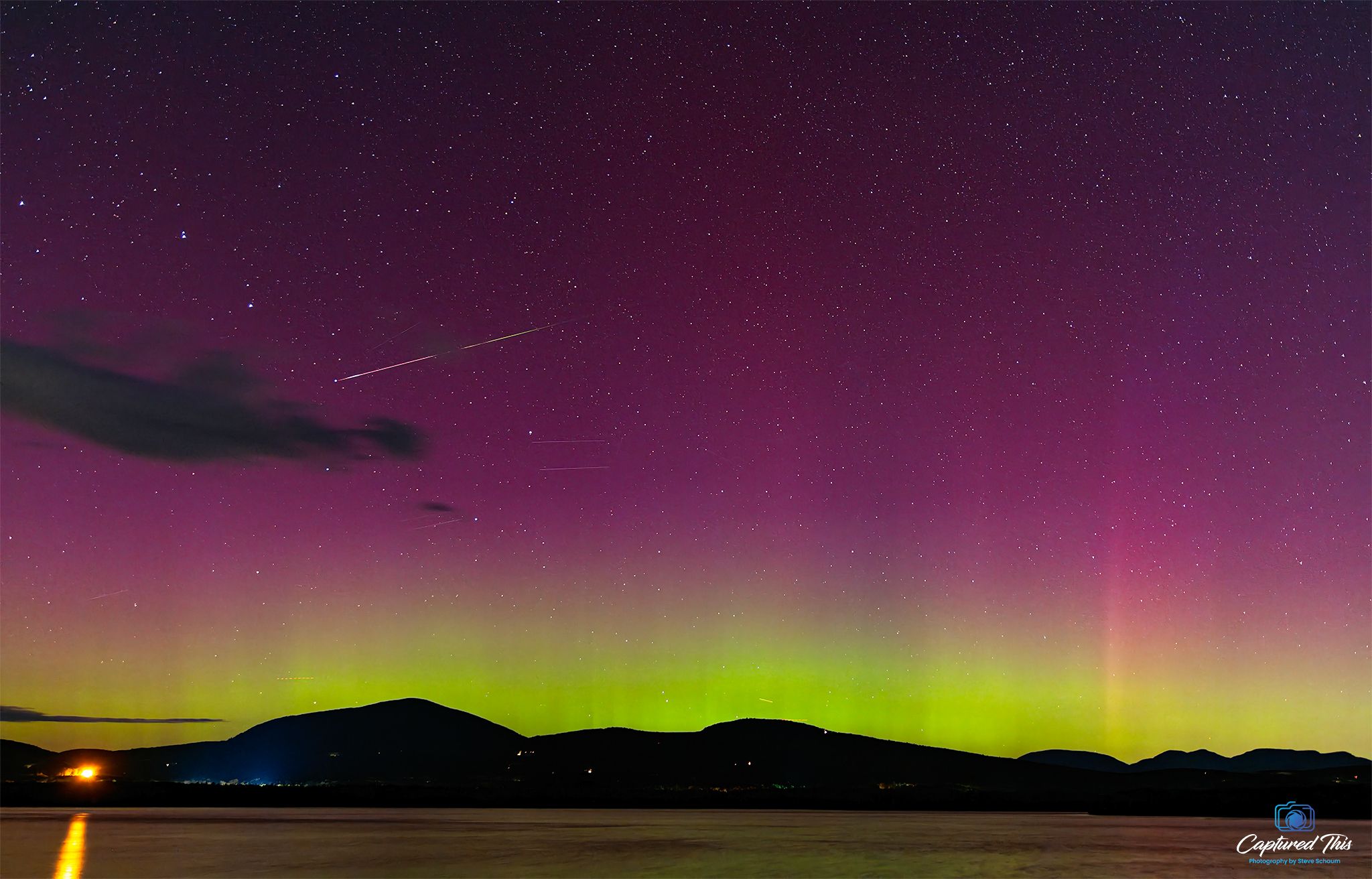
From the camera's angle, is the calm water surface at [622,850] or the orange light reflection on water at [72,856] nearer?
the orange light reflection on water at [72,856]

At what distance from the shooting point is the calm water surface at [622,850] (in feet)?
94.3

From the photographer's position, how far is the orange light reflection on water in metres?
26.1

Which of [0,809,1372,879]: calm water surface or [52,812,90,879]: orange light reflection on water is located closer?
[52,812,90,879]: orange light reflection on water

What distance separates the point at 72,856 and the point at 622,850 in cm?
1662

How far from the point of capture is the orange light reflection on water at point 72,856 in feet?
85.8

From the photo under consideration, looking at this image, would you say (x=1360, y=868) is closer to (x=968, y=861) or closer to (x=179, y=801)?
(x=968, y=861)

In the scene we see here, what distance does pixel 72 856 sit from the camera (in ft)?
105

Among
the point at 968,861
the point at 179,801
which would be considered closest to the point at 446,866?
the point at 968,861

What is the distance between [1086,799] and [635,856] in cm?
14486

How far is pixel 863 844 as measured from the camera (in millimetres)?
40375

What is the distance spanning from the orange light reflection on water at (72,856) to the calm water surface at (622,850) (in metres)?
0.07

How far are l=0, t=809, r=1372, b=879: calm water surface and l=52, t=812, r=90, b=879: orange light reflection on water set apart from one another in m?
0.07

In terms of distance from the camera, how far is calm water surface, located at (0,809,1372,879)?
2875 centimetres

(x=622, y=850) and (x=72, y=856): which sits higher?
(x=72, y=856)
